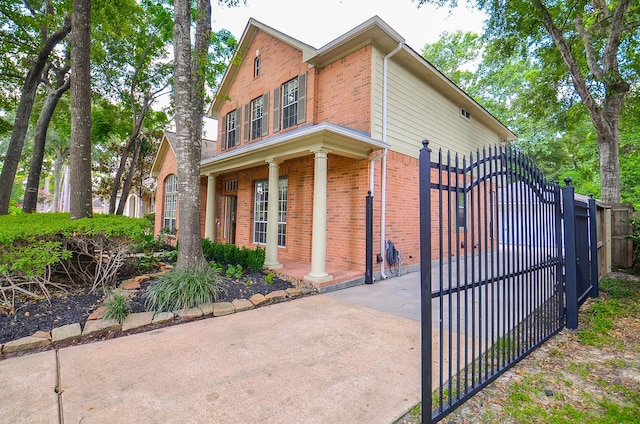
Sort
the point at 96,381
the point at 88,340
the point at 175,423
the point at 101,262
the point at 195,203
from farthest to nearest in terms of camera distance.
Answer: the point at 195,203
the point at 101,262
the point at 88,340
the point at 96,381
the point at 175,423

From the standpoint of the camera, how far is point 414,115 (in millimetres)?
8383

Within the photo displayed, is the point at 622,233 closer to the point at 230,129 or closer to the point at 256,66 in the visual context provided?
the point at 256,66

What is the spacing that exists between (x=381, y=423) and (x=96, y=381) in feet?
8.56

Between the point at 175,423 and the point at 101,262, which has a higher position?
the point at 101,262

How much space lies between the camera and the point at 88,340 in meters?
3.64

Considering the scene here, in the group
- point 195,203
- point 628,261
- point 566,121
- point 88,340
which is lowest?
point 88,340

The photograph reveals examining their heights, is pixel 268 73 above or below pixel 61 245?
above

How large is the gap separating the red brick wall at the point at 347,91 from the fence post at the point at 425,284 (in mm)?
5154

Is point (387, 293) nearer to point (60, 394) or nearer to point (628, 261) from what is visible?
point (60, 394)

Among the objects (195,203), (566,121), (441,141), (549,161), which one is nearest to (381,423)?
(195,203)

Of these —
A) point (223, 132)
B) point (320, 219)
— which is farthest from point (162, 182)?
point (320, 219)

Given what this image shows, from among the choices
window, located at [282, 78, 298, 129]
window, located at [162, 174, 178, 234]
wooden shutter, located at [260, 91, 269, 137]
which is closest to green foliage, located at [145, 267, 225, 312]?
window, located at [282, 78, 298, 129]

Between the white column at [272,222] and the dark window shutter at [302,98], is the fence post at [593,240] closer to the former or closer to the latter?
the white column at [272,222]

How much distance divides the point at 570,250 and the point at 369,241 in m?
3.51
